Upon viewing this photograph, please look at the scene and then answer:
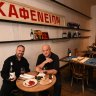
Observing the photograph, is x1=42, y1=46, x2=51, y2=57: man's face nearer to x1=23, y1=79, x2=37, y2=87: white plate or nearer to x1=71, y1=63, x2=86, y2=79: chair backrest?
x1=23, y1=79, x2=37, y2=87: white plate

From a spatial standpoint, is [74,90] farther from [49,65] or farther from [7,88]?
[7,88]

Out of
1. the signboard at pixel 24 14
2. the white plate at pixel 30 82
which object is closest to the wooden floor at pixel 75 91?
the white plate at pixel 30 82

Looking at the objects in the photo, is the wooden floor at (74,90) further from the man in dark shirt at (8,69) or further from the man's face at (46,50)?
the man in dark shirt at (8,69)

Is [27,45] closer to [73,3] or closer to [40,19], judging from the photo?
[40,19]

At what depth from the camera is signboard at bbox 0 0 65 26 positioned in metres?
2.65

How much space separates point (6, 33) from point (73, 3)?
3870 mm

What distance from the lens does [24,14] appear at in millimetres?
3104

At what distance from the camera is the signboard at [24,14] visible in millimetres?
2648

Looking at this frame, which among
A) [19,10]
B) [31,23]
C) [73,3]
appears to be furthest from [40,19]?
[73,3]

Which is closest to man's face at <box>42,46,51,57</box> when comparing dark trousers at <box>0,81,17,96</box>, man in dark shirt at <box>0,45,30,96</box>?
man in dark shirt at <box>0,45,30,96</box>

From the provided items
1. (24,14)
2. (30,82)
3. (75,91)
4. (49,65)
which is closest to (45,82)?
(30,82)

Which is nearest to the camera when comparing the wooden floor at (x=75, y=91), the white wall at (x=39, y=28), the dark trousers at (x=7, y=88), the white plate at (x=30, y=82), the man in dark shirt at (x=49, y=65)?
the white plate at (x=30, y=82)

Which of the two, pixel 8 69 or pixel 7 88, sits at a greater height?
pixel 8 69

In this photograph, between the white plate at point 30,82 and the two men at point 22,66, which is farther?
the two men at point 22,66
